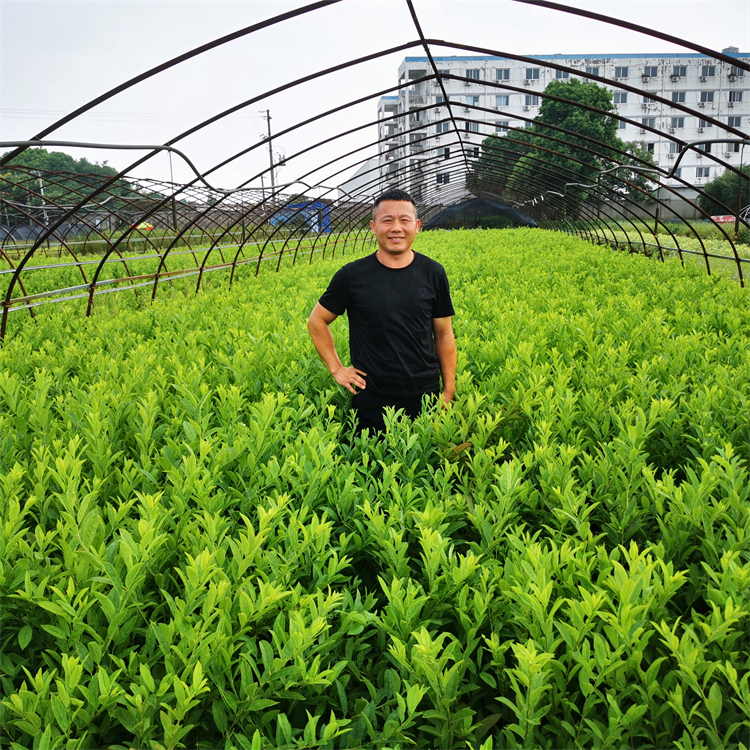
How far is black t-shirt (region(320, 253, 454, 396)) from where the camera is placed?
354cm

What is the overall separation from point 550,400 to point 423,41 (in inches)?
188

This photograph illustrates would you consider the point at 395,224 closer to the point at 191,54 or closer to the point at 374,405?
the point at 374,405

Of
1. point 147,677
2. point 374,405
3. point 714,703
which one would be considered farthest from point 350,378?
point 714,703

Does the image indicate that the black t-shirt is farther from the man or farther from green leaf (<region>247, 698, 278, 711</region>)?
green leaf (<region>247, 698, 278, 711</region>)

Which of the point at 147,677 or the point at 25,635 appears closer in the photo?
the point at 147,677

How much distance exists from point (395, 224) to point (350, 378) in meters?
0.97

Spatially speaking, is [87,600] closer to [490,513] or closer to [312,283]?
[490,513]

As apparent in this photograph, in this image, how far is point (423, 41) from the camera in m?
6.01

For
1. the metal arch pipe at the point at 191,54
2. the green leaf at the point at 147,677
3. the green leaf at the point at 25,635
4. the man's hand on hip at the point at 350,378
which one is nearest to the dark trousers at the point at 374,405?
the man's hand on hip at the point at 350,378

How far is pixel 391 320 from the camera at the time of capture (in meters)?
3.54

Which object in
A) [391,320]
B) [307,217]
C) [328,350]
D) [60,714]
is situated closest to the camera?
[60,714]

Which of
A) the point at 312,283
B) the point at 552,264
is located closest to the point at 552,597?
the point at 312,283

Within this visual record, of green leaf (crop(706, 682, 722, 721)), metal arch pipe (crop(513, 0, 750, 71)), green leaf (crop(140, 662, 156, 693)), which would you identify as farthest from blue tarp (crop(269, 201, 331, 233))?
green leaf (crop(706, 682, 722, 721))

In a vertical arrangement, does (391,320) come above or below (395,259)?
below
